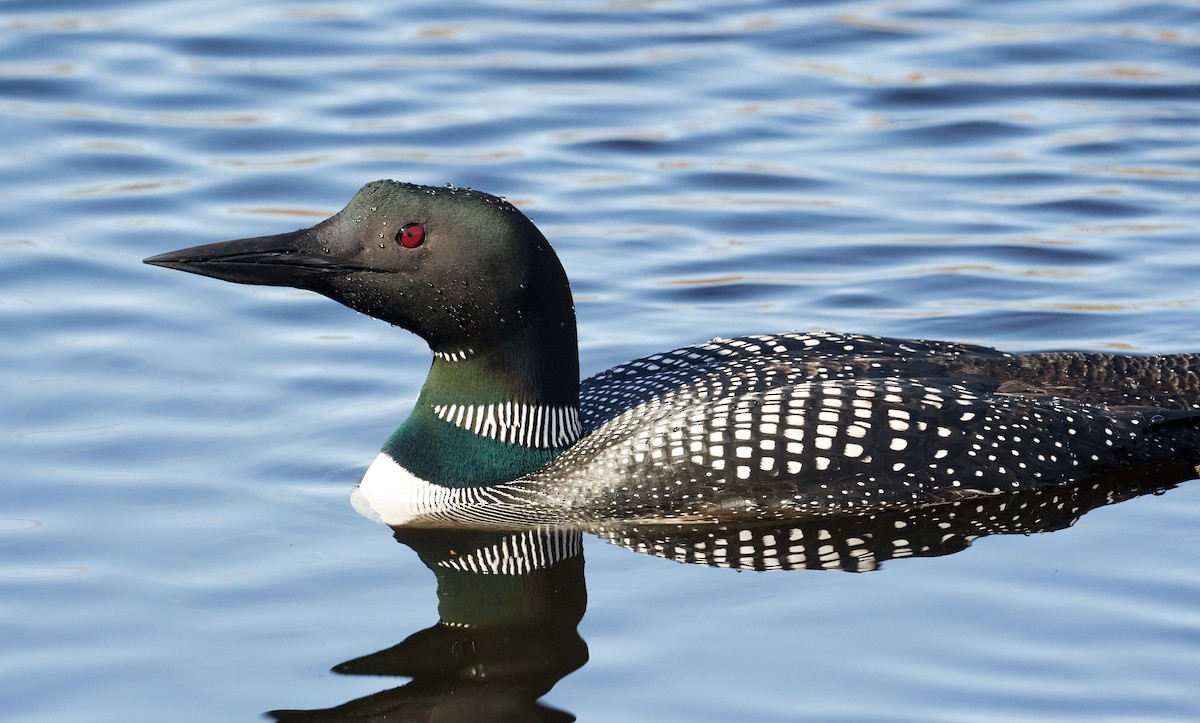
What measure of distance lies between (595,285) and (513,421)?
218 cm

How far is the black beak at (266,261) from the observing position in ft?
18.9

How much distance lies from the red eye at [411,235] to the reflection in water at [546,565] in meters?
0.89

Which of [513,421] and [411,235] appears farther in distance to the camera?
[513,421]

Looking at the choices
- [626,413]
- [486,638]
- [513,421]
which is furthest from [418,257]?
[486,638]

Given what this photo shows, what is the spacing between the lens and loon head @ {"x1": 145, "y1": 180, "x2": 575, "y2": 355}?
Answer: 226 inches

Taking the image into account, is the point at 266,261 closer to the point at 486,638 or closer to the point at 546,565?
the point at 546,565

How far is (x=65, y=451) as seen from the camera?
6398 mm

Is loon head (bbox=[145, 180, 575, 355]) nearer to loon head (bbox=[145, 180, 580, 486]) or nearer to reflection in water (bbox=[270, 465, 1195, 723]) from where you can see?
loon head (bbox=[145, 180, 580, 486])

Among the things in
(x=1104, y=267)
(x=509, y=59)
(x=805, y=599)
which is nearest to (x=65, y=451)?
(x=805, y=599)

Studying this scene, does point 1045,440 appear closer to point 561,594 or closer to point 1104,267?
point 561,594

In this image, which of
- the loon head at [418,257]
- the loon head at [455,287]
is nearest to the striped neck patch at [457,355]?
the loon head at [455,287]

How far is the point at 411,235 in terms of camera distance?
18.8 ft

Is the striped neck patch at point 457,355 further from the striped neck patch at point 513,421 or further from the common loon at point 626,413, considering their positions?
the striped neck patch at point 513,421

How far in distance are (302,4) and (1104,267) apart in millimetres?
5715
